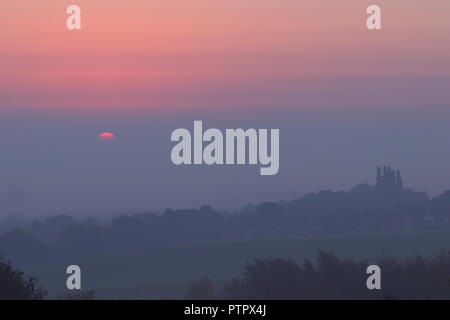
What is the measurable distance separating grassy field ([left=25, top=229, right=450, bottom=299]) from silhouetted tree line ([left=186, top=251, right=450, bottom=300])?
6.47 meters

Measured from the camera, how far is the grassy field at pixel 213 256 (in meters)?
77.1

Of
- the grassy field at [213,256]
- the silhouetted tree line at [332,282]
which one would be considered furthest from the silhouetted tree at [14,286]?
the grassy field at [213,256]

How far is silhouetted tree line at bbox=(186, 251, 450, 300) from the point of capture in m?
57.1

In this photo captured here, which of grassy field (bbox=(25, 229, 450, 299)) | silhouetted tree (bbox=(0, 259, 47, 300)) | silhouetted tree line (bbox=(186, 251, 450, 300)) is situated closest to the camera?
silhouetted tree (bbox=(0, 259, 47, 300))

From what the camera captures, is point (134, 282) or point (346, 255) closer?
point (346, 255)

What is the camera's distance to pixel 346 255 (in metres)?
75.2

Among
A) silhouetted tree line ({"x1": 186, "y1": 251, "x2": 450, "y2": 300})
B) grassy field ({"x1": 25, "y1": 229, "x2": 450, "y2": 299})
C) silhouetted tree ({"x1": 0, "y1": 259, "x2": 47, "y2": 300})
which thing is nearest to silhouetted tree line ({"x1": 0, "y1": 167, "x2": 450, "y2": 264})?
grassy field ({"x1": 25, "y1": 229, "x2": 450, "y2": 299})

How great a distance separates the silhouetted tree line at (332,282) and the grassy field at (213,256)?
6.47 meters

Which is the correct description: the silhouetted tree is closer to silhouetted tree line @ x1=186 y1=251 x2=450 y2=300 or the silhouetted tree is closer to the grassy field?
silhouetted tree line @ x1=186 y1=251 x2=450 y2=300

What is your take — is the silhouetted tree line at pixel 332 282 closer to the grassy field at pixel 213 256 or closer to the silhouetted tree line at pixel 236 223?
the grassy field at pixel 213 256
